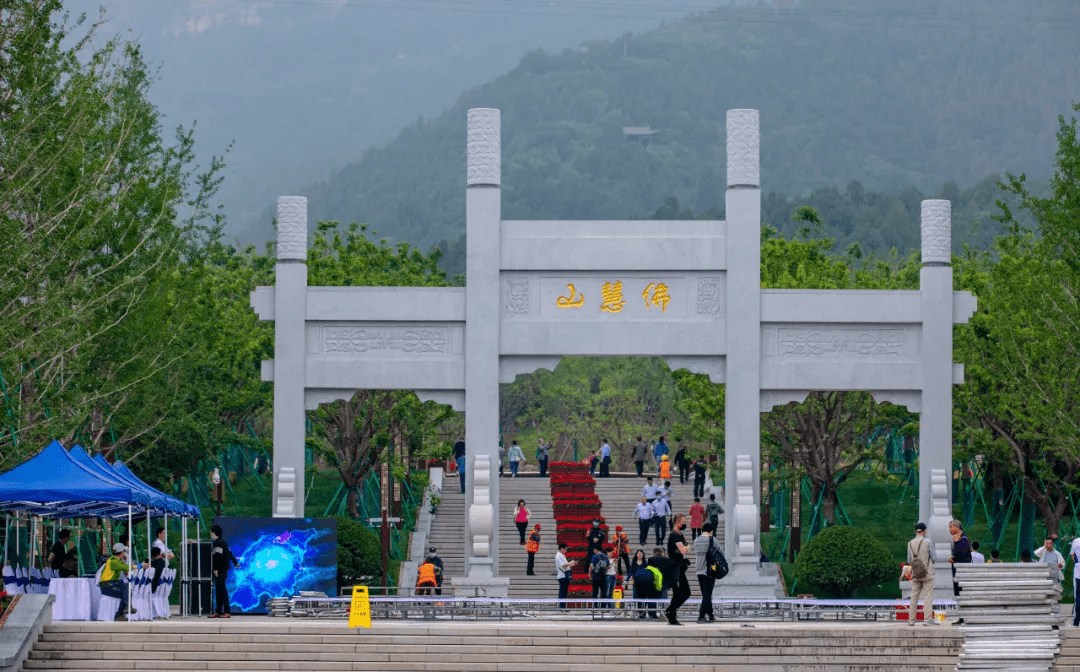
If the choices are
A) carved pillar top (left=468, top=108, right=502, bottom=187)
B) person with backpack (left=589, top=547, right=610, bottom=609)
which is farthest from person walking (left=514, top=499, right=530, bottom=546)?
carved pillar top (left=468, top=108, right=502, bottom=187)

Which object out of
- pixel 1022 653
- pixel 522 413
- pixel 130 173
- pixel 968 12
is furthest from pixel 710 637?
pixel 968 12

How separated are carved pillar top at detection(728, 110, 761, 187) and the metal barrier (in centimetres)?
738

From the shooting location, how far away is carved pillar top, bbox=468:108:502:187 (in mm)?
25484

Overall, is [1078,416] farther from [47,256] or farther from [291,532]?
[47,256]

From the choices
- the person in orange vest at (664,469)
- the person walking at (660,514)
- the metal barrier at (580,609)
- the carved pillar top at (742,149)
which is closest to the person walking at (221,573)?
the metal barrier at (580,609)

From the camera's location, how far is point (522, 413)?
68500 millimetres

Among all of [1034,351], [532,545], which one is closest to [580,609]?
[532,545]

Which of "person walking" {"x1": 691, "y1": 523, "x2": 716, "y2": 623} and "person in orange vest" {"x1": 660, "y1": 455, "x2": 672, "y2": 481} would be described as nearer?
"person walking" {"x1": 691, "y1": 523, "x2": 716, "y2": 623}

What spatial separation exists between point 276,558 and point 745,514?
23.9 feet

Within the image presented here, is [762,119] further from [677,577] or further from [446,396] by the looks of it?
[677,577]

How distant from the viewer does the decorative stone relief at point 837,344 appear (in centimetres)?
2548

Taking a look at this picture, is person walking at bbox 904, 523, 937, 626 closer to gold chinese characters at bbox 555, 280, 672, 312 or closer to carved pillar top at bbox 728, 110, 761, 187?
gold chinese characters at bbox 555, 280, 672, 312

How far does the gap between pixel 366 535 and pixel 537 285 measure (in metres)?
4.98

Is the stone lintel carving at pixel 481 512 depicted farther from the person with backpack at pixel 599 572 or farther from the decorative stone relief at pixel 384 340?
the decorative stone relief at pixel 384 340
